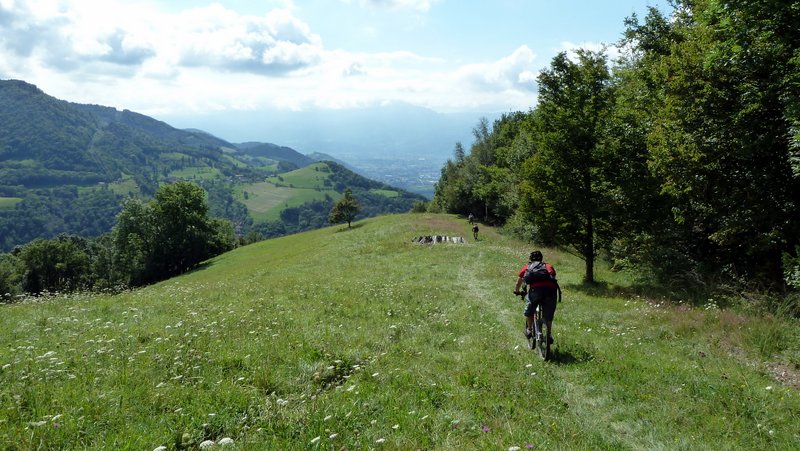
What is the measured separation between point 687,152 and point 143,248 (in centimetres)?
8275

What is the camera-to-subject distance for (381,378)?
8.44m

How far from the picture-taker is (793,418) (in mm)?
7367

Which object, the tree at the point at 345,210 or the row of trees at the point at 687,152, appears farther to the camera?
the tree at the point at 345,210

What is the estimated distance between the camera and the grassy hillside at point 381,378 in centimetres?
621

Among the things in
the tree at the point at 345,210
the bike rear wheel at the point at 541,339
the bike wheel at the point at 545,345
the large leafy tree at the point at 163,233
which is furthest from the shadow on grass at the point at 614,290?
the large leafy tree at the point at 163,233

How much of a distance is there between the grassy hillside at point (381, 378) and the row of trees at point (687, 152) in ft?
17.5

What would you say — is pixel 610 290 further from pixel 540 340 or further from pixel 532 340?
pixel 540 340

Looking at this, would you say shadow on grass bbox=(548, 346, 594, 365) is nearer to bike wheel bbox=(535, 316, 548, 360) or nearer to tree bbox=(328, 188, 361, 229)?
bike wheel bbox=(535, 316, 548, 360)

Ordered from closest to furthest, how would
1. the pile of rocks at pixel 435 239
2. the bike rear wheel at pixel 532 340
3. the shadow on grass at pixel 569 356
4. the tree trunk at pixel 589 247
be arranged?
the shadow on grass at pixel 569 356 < the bike rear wheel at pixel 532 340 < the tree trunk at pixel 589 247 < the pile of rocks at pixel 435 239

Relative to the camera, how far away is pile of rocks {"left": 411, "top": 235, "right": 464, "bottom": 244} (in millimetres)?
48938

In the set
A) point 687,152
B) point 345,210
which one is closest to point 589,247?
point 687,152

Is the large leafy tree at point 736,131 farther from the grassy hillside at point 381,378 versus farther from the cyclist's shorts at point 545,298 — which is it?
the cyclist's shorts at point 545,298

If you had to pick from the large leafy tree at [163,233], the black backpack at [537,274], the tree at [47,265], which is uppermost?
the black backpack at [537,274]

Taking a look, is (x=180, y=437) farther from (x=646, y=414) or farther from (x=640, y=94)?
(x=640, y=94)
